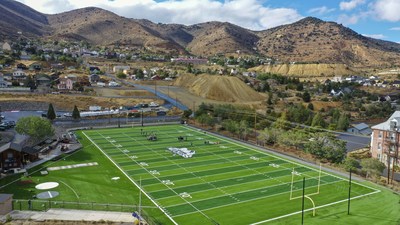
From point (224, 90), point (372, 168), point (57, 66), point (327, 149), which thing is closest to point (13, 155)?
point (327, 149)

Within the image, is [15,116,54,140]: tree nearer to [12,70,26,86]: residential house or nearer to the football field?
the football field

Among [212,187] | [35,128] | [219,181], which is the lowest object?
[212,187]

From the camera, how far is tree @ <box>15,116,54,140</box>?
4765cm

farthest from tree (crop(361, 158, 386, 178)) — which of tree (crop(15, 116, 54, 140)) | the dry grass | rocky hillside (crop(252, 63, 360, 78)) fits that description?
rocky hillside (crop(252, 63, 360, 78))

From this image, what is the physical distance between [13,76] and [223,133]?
7423cm

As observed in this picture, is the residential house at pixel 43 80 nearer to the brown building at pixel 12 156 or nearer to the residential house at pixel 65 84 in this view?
the residential house at pixel 65 84

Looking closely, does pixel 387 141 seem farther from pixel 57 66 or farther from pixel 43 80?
pixel 57 66

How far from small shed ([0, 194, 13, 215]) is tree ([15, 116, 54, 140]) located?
68.6 feet

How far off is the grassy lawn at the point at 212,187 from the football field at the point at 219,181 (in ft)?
0.26

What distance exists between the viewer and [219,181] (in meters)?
37.7

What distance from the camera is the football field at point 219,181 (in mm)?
30312

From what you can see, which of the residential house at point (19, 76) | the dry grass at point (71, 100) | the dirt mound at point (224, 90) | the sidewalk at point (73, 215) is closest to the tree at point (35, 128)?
the sidewalk at point (73, 215)

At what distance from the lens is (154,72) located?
146 meters

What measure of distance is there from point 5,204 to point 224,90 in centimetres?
8289
